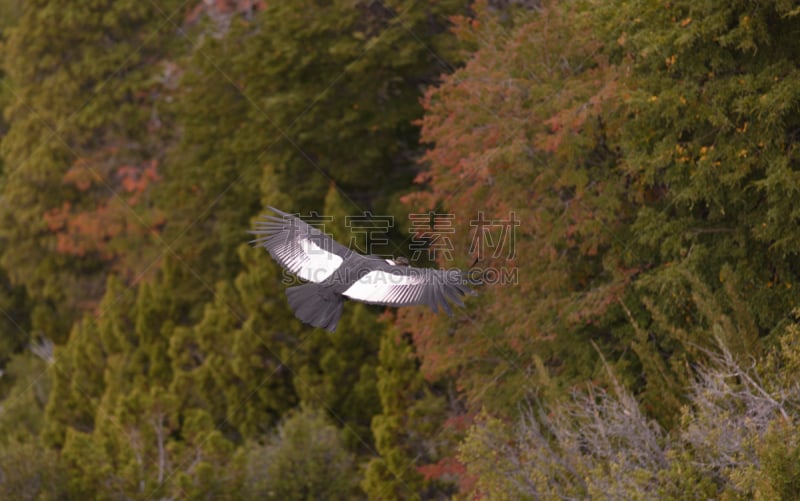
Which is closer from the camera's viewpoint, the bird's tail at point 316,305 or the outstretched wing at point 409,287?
the outstretched wing at point 409,287

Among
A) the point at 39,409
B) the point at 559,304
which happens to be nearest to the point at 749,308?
the point at 559,304

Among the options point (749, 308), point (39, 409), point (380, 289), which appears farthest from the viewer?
point (39, 409)

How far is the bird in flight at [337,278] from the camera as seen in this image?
8.50 metres

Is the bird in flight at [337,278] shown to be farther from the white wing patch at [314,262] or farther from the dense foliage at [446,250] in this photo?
the dense foliage at [446,250]

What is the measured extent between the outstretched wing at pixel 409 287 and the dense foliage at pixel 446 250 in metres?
1.37

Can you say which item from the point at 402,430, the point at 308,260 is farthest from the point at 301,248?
the point at 402,430

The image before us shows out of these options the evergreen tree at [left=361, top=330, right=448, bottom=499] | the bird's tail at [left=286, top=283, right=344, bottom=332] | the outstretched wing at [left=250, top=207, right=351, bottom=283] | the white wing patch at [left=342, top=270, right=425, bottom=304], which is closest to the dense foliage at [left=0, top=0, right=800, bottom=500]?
the evergreen tree at [left=361, top=330, right=448, bottom=499]

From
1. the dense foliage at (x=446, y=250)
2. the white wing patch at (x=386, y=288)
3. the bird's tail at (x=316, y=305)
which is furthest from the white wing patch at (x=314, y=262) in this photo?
the dense foliage at (x=446, y=250)

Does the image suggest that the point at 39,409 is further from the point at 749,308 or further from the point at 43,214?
the point at 749,308

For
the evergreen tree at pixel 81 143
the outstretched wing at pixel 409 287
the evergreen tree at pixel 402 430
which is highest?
the evergreen tree at pixel 81 143

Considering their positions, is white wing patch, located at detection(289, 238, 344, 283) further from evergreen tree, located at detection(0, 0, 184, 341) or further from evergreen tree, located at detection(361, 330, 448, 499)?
evergreen tree, located at detection(0, 0, 184, 341)

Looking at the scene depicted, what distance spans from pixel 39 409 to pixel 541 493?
1771 cm

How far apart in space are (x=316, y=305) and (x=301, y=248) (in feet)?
3.87

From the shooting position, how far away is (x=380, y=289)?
349 inches
